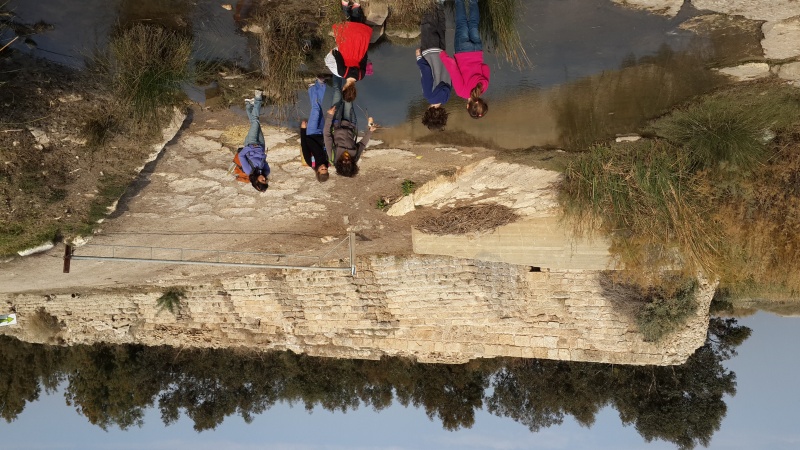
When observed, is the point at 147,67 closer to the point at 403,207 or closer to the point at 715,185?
the point at 403,207

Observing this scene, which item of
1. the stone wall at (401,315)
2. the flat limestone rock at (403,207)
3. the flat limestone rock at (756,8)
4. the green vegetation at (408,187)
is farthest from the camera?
the stone wall at (401,315)

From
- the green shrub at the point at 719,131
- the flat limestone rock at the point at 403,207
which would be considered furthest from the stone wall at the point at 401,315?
the green shrub at the point at 719,131

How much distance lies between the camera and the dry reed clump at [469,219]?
22.7ft

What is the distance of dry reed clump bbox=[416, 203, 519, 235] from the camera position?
6934mm

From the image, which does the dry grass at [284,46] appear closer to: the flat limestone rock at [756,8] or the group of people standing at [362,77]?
the group of people standing at [362,77]

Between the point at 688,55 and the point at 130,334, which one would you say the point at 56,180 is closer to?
the point at 130,334

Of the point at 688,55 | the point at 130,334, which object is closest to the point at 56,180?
the point at 130,334

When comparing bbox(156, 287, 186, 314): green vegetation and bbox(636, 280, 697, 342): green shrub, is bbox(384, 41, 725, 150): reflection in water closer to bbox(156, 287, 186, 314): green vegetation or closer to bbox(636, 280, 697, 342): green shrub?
bbox(636, 280, 697, 342): green shrub

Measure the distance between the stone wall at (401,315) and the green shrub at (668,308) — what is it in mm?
291

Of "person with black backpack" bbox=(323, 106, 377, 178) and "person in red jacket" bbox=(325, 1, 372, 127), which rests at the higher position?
"person in red jacket" bbox=(325, 1, 372, 127)

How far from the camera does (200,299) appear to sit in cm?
953

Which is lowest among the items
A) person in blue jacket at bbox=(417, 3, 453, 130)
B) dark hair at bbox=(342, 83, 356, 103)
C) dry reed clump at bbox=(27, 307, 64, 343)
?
dry reed clump at bbox=(27, 307, 64, 343)

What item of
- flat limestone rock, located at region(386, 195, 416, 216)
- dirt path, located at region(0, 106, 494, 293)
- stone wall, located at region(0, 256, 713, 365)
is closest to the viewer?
dirt path, located at region(0, 106, 494, 293)

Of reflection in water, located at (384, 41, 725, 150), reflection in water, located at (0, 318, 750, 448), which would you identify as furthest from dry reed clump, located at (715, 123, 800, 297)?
reflection in water, located at (0, 318, 750, 448)
